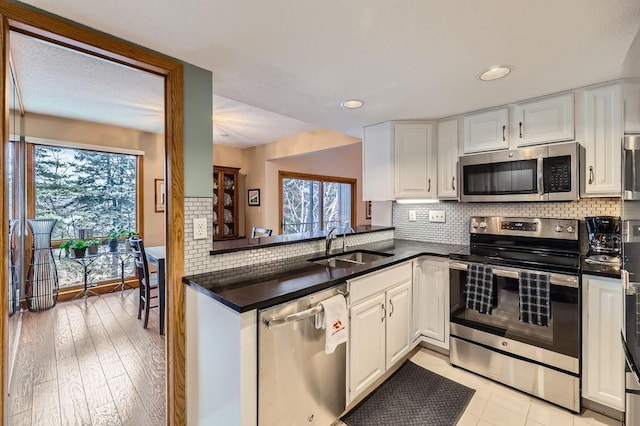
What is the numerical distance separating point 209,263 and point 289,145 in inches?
136

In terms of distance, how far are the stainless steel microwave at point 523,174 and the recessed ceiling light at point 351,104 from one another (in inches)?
42.1

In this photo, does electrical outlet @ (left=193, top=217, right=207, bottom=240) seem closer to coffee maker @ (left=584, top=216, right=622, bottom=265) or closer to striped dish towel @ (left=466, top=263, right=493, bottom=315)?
striped dish towel @ (left=466, top=263, right=493, bottom=315)

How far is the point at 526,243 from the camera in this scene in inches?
94.4

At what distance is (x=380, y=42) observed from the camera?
1502mm

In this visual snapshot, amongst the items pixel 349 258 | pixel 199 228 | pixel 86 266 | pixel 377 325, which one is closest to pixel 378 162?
pixel 349 258

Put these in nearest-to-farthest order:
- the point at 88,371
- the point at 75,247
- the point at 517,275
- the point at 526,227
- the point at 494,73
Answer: the point at 494,73
the point at 517,275
the point at 88,371
the point at 526,227
the point at 75,247

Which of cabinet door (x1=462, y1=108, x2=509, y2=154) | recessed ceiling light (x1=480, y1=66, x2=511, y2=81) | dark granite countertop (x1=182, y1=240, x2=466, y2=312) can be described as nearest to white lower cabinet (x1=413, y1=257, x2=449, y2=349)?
dark granite countertop (x1=182, y1=240, x2=466, y2=312)

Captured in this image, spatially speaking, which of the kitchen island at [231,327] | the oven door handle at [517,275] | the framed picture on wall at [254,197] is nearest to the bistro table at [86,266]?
the framed picture on wall at [254,197]

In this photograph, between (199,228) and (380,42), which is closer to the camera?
(380,42)

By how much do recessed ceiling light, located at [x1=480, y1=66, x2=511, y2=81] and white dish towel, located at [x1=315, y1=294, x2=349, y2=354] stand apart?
170 cm

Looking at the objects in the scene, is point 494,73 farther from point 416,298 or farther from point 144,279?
point 144,279

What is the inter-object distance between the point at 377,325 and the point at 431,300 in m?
0.72

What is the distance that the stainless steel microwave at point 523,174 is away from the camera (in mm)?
2057

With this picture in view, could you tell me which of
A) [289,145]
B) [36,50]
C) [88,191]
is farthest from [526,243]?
[88,191]
